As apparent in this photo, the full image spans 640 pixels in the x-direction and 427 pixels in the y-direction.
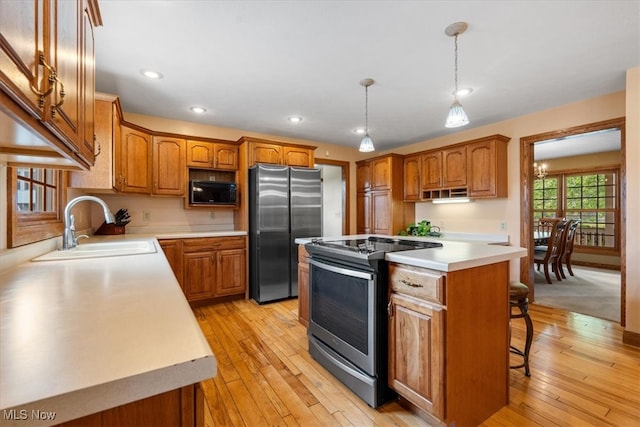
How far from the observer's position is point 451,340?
4.81ft

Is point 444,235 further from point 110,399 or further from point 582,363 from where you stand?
point 110,399

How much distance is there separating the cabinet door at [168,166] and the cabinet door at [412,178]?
3.48 metres

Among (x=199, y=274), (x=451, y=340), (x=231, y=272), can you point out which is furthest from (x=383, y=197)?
(x=451, y=340)

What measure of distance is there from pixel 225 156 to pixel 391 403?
11.6 feet

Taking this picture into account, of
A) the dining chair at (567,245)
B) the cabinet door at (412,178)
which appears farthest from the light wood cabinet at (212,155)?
the dining chair at (567,245)

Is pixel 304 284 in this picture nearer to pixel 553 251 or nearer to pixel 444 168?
pixel 444 168

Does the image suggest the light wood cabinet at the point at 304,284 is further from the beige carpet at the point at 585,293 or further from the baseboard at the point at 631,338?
the beige carpet at the point at 585,293

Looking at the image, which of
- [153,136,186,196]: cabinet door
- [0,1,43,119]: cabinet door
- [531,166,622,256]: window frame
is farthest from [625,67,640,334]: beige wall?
[153,136,186,196]: cabinet door

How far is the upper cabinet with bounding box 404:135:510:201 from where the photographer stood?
12.3 ft

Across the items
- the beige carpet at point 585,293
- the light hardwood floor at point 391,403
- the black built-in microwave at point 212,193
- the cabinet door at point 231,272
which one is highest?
the black built-in microwave at point 212,193

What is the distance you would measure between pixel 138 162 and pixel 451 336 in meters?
3.66

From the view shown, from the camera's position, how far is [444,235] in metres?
4.48

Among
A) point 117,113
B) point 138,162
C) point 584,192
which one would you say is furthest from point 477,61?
point 584,192

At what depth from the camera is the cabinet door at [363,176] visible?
5.27 meters
